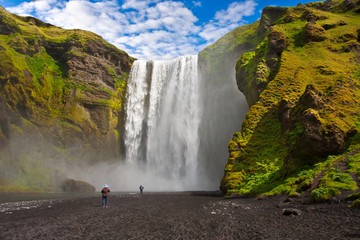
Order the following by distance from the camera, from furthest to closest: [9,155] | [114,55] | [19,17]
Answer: [114,55] < [19,17] < [9,155]

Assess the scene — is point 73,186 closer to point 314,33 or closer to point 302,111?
point 302,111

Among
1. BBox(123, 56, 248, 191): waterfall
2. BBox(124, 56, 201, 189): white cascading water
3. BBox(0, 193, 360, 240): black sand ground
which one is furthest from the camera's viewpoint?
BBox(124, 56, 201, 189): white cascading water

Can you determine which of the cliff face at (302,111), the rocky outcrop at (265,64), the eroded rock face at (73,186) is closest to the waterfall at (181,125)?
the rocky outcrop at (265,64)

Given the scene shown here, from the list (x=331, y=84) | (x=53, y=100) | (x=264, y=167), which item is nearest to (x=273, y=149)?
(x=264, y=167)

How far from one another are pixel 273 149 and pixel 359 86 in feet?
30.9

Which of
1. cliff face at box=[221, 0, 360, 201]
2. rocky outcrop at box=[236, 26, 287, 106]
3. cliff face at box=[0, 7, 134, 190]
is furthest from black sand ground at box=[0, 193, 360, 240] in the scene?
cliff face at box=[0, 7, 134, 190]

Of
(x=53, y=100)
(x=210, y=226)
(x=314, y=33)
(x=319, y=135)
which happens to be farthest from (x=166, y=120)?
(x=210, y=226)

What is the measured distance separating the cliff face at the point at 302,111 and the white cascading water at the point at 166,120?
19.0 meters

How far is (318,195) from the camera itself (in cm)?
1044

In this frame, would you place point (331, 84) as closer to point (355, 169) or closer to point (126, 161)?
point (355, 169)

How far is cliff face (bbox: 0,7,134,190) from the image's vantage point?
33.8 meters

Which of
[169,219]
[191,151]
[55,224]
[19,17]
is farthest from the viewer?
[19,17]

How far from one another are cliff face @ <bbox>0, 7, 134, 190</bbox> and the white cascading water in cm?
397

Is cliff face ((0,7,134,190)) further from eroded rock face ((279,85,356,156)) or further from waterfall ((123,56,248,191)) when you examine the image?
eroded rock face ((279,85,356,156))
